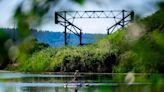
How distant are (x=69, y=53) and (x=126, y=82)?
163 ft

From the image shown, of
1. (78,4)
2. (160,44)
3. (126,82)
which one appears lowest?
(126,82)

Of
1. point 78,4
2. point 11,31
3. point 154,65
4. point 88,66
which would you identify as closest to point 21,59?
point 11,31

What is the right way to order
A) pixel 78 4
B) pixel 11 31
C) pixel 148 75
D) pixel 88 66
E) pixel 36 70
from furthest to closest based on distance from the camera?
pixel 88 66, pixel 36 70, pixel 148 75, pixel 11 31, pixel 78 4

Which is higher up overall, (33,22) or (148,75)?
(33,22)

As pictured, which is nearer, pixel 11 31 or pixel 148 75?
pixel 11 31

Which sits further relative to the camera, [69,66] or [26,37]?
[69,66]

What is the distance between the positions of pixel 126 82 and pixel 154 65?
103mm

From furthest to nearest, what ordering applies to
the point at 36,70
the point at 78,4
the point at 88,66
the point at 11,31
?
the point at 88,66
the point at 36,70
the point at 11,31
the point at 78,4

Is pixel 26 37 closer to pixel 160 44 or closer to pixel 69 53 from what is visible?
pixel 160 44

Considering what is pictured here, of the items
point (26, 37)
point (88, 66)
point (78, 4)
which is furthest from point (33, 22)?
point (88, 66)

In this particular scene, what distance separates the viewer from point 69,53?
51.4 metres

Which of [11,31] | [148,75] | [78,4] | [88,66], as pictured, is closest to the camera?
[78,4]

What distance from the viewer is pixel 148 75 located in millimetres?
1847

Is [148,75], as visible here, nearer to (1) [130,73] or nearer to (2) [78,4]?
(1) [130,73]
